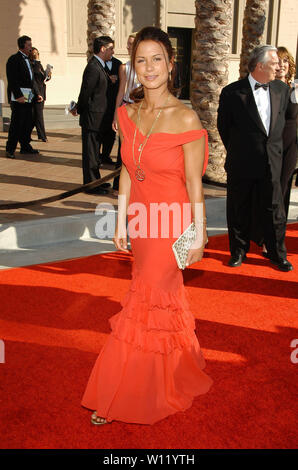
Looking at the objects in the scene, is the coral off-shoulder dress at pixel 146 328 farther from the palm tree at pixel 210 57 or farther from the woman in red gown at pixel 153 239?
the palm tree at pixel 210 57

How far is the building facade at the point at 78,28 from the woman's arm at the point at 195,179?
551 inches

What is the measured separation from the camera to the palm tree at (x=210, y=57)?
846 cm

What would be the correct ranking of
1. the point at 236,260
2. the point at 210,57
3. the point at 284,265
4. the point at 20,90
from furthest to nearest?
the point at 20,90 → the point at 210,57 → the point at 236,260 → the point at 284,265

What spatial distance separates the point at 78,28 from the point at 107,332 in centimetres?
1676

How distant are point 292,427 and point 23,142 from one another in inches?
363

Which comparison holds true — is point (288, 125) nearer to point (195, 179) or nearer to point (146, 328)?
point (195, 179)

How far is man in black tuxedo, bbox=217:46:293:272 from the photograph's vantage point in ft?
16.8

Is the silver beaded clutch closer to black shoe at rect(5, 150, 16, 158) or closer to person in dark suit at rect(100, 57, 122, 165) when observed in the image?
person in dark suit at rect(100, 57, 122, 165)

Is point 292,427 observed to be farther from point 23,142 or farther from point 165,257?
point 23,142

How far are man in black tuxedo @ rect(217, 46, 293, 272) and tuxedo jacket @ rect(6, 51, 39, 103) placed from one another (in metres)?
6.05

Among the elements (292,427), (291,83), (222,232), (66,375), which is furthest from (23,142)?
(292,427)

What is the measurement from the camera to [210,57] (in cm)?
855

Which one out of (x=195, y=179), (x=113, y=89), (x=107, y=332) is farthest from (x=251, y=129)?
(x=113, y=89)
